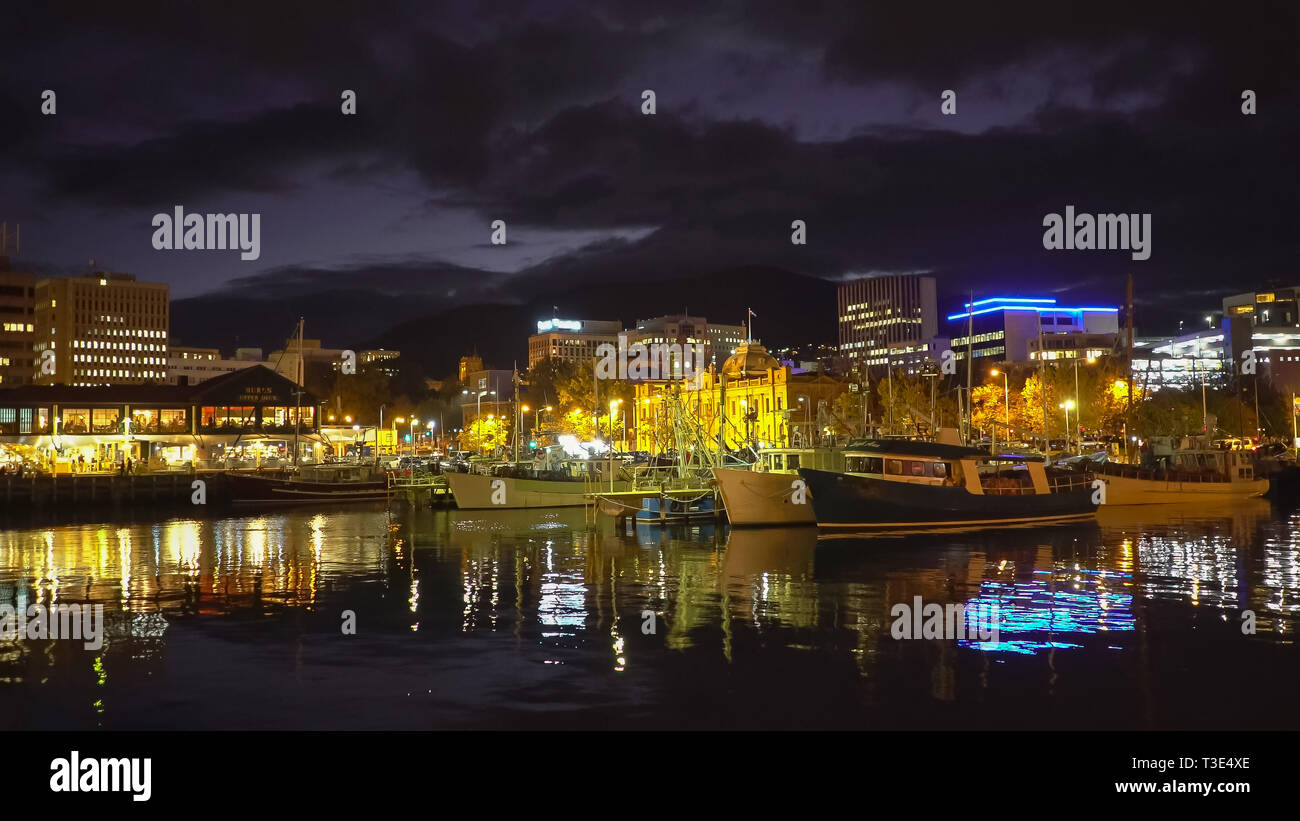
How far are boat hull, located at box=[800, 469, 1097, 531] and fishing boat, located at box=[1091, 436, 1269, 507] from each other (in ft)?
45.3

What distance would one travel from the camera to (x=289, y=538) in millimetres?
53562

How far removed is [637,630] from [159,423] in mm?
88737

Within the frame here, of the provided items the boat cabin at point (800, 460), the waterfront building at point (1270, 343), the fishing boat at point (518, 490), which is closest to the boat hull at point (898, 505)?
the boat cabin at point (800, 460)

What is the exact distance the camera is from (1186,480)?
74000 millimetres

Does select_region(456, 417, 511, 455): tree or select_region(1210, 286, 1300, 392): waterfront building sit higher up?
select_region(1210, 286, 1300, 392): waterfront building

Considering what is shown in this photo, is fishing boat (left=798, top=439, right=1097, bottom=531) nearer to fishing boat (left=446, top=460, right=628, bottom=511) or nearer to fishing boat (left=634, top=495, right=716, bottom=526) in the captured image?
fishing boat (left=634, top=495, right=716, bottom=526)

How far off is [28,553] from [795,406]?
99.4 m

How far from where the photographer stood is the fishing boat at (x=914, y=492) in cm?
5116

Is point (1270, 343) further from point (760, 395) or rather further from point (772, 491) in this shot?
point (772, 491)

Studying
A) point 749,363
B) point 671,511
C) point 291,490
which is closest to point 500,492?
point 671,511

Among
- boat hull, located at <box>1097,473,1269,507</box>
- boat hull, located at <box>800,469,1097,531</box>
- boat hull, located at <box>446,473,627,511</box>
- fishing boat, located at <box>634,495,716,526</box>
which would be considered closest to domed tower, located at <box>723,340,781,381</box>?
boat hull, located at <box>446,473,627,511</box>

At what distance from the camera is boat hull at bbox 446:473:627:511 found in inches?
2901

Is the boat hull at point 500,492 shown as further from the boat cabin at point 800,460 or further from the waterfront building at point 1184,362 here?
the waterfront building at point 1184,362
